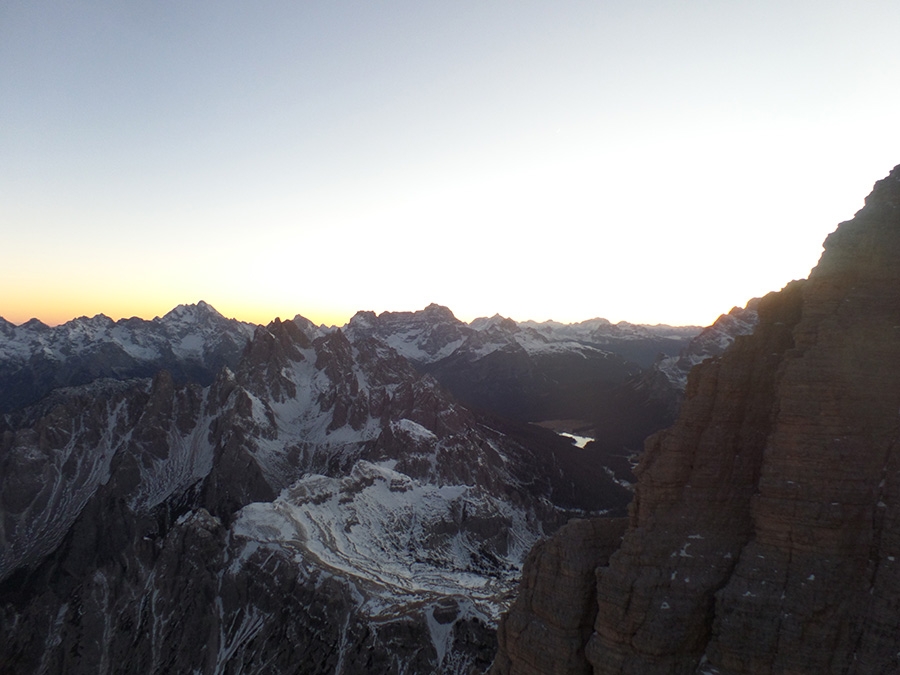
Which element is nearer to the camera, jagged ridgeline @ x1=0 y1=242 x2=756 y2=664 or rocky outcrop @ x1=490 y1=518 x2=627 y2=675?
rocky outcrop @ x1=490 y1=518 x2=627 y2=675

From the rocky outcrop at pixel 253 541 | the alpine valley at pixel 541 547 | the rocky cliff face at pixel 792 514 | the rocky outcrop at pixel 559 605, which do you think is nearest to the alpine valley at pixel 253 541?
the rocky outcrop at pixel 253 541

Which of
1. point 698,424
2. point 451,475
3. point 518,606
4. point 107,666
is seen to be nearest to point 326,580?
point 107,666

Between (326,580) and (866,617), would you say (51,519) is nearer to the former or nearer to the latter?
(326,580)

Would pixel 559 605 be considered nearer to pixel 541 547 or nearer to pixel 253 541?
Result: pixel 541 547

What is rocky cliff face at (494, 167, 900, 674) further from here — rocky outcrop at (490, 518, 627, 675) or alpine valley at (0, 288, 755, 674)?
alpine valley at (0, 288, 755, 674)

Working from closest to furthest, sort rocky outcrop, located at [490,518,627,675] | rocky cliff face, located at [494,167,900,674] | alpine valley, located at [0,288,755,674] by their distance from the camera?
1. rocky cliff face, located at [494,167,900,674]
2. rocky outcrop, located at [490,518,627,675]
3. alpine valley, located at [0,288,755,674]

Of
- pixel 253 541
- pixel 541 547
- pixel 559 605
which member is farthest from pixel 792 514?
pixel 253 541

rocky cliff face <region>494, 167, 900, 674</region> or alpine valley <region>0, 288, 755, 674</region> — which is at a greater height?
rocky cliff face <region>494, 167, 900, 674</region>

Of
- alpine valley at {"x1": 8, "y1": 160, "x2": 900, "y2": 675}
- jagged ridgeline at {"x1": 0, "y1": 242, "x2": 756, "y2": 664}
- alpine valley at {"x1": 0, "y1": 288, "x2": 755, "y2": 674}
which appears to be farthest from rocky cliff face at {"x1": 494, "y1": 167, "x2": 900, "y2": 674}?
jagged ridgeline at {"x1": 0, "y1": 242, "x2": 756, "y2": 664}
